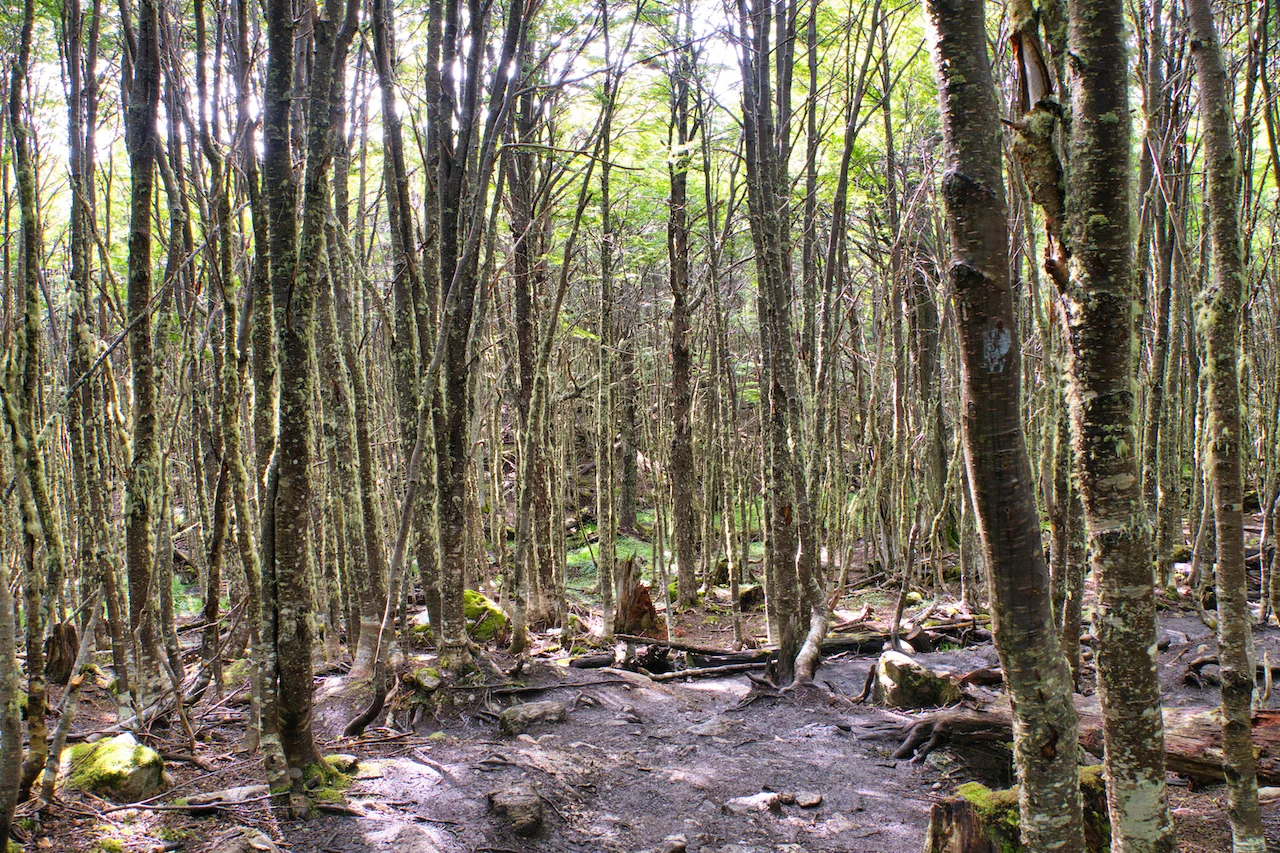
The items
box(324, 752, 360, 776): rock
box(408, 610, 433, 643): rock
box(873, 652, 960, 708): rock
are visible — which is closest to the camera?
box(324, 752, 360, 776): rock

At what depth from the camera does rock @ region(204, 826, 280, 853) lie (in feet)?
10.1

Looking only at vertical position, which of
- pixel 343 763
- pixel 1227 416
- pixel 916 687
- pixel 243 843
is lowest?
pixel 916 687

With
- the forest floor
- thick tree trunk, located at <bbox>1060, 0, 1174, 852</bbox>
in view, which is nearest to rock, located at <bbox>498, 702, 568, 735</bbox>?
the forest floor

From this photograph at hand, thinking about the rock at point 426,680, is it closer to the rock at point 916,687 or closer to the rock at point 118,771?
the rock at point 118,771

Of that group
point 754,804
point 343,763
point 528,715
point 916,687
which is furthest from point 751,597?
point 343,763

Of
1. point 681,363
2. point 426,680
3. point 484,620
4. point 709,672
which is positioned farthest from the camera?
point 681,363

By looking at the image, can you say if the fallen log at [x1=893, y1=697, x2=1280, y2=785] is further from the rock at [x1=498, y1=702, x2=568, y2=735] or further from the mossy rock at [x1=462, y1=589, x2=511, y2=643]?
the mossy rock at [x1=462, y1=589, x2=511, y2=643]

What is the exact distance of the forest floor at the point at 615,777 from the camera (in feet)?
11.7

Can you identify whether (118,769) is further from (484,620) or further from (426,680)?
(484,620)

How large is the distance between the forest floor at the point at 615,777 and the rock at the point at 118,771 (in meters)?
0.12

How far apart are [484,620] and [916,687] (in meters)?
4.63

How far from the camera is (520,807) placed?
389 cm

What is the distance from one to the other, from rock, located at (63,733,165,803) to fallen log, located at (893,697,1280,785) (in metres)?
4.24

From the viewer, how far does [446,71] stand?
590 cm
